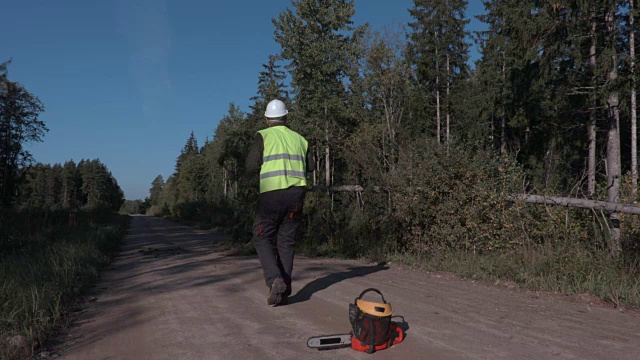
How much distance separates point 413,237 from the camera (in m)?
8.62

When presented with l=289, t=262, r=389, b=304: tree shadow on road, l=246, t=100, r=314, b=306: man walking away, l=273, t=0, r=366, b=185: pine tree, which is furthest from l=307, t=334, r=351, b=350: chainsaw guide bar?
l=273, t=0, r=366, b=185: pine tree

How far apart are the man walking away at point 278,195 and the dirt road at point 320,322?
0.50 metres

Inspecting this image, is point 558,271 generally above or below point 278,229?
below

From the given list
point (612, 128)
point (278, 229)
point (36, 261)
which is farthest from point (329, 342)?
point (612, 128)

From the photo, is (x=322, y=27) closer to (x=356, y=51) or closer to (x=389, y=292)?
(x=356, y=51)

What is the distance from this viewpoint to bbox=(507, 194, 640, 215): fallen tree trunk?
21.8ft

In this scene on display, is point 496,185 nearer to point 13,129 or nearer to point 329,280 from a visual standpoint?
point 329,280

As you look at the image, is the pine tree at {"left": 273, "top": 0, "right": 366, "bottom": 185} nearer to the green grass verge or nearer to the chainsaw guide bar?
the green grass verge

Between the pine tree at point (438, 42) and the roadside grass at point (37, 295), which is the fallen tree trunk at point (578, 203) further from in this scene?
the pine tree at point (438, 42)

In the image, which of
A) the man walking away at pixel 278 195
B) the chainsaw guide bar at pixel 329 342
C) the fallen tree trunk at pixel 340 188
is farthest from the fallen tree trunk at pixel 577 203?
the chainsaw guide bar at pixel 329 342

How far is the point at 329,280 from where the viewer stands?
602cm

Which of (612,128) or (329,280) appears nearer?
(329,280)

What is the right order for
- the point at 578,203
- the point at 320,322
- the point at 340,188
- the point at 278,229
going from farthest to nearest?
the point at 340,188 < the point at 578,203 < the point at 278,229 < the point at 320,322

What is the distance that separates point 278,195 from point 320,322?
1.40 metres
